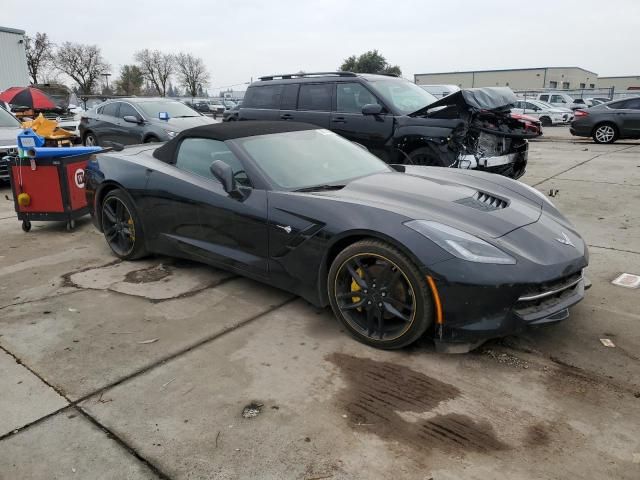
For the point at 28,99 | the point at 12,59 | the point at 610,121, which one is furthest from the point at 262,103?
the point at 12,59

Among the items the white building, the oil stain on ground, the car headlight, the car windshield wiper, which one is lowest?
the oil stain on ground

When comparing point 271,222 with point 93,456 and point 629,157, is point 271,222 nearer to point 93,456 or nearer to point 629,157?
point 93,456

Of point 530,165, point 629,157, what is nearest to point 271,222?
point 530,165

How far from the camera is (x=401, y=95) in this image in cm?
725

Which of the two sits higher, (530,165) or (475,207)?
(475,207)

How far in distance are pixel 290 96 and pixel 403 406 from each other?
20.5ft

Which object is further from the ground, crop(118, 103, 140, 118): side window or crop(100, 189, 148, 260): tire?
crop(118, 103, 140, 118): side window

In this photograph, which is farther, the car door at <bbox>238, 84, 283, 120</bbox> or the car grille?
the car door at <bbox>238, 84, 283, 120</bbox>

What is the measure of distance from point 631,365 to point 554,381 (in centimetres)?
54

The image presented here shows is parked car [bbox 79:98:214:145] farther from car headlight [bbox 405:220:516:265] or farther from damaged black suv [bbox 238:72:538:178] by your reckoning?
car headlight [bbox 405:220:516:265]

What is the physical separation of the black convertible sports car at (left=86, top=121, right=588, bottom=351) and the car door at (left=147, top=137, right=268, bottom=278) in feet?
0.04

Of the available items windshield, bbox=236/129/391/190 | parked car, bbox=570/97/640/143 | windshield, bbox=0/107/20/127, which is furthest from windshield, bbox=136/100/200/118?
parked car, bbox=570/97/640/143

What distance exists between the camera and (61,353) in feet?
10.2

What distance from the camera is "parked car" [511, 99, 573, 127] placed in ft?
78.2
